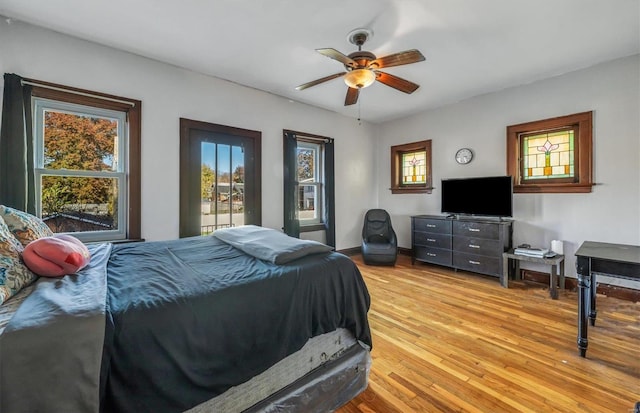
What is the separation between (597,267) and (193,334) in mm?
2567

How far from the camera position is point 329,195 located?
4.86 metres

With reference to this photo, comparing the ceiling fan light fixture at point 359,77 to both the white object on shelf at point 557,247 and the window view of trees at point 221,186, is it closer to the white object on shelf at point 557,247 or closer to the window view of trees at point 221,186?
the window view of trees at point 221,186

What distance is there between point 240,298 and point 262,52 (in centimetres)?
272

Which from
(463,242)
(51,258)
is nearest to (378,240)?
(463,242)

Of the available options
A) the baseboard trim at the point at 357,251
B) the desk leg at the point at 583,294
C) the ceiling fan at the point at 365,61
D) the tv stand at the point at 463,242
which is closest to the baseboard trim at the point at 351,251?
the baseboard trim at the point at 357,251

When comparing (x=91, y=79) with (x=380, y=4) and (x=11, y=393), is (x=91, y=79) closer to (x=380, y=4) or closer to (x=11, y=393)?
(x=380, y=4)

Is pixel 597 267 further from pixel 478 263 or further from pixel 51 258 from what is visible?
pixel 51 258

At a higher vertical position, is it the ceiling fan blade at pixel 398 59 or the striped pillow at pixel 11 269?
the ceiling fan blade at pixel 398 59

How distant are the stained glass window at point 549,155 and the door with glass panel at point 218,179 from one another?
12.7 ft

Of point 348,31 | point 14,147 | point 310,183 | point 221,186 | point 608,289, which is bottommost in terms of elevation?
point 608,289

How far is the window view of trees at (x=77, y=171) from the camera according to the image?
8.87 ft

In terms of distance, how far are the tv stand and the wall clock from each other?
0.92 meters

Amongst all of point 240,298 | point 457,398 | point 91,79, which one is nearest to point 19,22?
point 91,79

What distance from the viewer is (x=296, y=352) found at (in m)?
1.46
